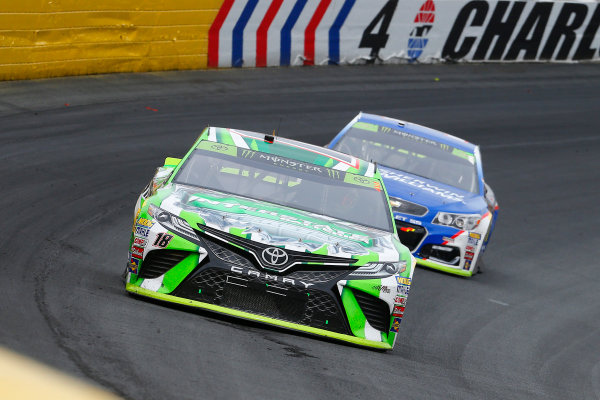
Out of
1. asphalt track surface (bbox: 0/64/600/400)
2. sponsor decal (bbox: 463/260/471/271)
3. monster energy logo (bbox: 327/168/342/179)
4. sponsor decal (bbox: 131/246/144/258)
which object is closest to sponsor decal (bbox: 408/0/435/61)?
asphalt track surface (bbox: 0/64/600/400)

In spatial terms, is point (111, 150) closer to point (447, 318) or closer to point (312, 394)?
point (447, 318)

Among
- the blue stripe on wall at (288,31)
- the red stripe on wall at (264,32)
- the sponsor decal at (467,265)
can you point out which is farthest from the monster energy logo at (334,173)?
the blue stripe on wall at (288,31)

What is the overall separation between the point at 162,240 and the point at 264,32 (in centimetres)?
1518

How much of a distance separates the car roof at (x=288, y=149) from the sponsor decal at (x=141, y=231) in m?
1.59

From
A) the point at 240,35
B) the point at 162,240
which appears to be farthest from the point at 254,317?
the point at 240,35

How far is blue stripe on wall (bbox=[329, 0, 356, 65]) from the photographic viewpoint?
924 inches

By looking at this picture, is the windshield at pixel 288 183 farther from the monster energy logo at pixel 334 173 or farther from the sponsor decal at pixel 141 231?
the sponsor decal at pixel 141 231

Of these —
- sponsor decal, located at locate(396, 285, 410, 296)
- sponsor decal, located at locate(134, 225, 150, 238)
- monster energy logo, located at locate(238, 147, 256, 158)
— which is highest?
monster energy logo, located at locate(238, 147, 256, 158)

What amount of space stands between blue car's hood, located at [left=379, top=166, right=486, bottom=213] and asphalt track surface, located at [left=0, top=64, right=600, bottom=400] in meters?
0.78

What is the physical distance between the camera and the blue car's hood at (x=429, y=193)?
11.3 meters

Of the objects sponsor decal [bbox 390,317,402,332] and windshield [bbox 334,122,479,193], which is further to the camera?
windshield [bbox 334,122,479,193]

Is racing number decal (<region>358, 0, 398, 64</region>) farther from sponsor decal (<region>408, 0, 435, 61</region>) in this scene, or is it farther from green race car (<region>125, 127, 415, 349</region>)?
green race car (<region>125, 127, 415, 349</region>)

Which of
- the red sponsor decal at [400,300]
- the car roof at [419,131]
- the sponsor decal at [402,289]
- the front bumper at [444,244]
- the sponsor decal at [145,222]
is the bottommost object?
the front bumper at [444,244]

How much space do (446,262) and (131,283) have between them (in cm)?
500
